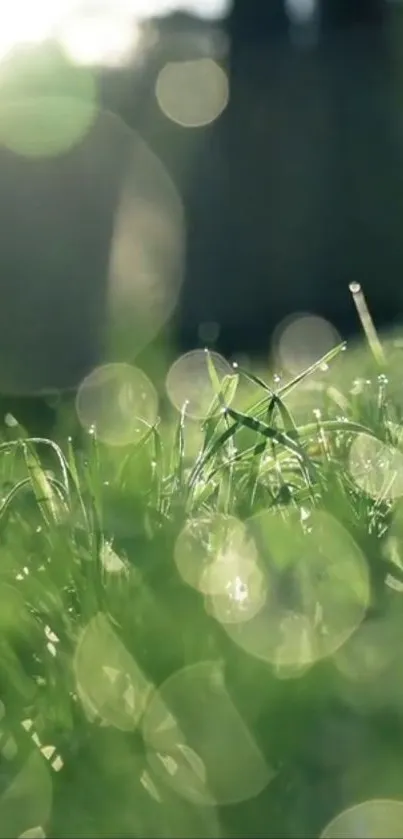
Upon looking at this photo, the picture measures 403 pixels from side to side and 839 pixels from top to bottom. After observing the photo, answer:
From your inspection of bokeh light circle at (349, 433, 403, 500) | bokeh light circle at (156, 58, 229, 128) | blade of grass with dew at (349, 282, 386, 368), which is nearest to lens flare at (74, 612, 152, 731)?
bokeh light circle at (349, 433, 403, 500)

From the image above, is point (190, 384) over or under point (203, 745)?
under

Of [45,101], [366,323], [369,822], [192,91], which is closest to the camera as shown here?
[369,822]

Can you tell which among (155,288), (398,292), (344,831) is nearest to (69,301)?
(155,288)

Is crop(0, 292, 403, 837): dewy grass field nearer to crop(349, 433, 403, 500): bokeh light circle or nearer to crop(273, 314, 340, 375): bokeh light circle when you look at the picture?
crop(349, 433, 403, 500): bokeh light circle

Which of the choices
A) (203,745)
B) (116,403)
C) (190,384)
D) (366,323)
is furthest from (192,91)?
Result: (203,745)

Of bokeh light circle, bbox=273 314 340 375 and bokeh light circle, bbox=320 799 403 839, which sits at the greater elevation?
bokeh light circle, bbox=320 799 403 839

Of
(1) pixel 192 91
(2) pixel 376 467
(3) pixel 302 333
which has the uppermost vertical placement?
(2) pixel 376 467

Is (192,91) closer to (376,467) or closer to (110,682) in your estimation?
(376,467)

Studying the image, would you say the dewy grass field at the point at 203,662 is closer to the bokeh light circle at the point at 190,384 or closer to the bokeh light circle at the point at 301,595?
the bokeh light circle at the point at 301,595
